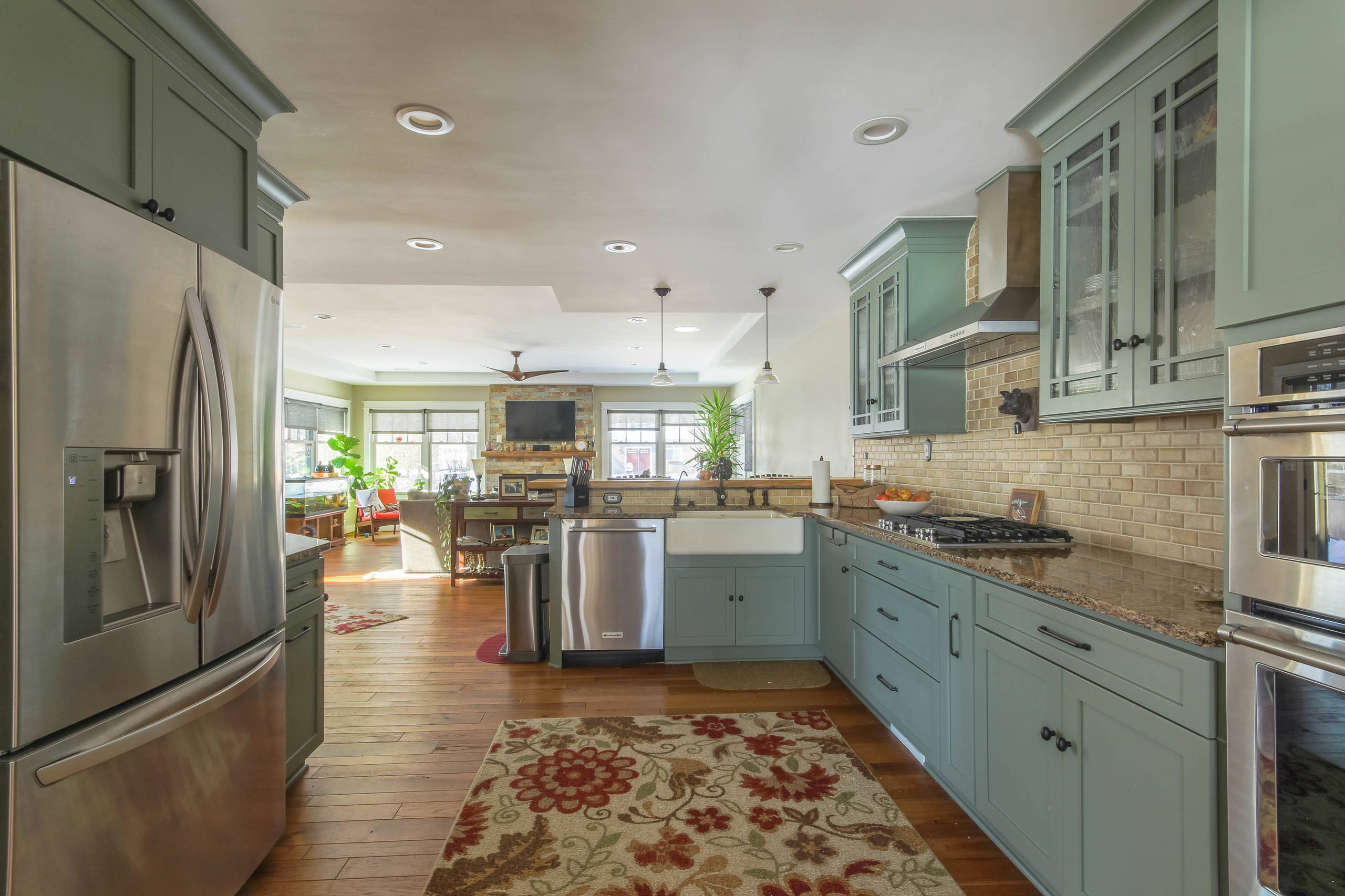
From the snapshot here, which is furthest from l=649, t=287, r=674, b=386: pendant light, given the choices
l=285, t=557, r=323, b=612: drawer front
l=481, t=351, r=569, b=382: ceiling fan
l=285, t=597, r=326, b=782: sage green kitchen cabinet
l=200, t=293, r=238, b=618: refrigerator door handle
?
l=200, t=293, r=238, b=618: refrigerator door handle

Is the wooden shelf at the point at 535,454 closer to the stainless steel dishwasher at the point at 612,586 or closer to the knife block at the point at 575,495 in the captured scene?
the knife block at the point at 575,495

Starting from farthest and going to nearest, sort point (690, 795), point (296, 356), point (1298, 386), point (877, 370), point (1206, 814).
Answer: point (296, 356), point (877, 370), point (690, 795), point (1206, 814), point (1298, 386)

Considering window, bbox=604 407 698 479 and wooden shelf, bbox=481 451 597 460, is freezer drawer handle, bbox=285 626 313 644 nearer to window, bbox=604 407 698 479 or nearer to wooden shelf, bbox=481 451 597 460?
wooden shelf, bbox=481 451 597 460

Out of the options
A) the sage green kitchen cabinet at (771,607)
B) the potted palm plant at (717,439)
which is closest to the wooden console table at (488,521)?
the potted palm plant at (717,439)

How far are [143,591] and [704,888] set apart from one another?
1612 mm

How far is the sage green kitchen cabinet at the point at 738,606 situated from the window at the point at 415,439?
323 inches

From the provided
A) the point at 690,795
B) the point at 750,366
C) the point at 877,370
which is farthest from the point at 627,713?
the point at 750,366

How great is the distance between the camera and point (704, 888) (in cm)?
177

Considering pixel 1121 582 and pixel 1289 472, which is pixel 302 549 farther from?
pixel 1289 472

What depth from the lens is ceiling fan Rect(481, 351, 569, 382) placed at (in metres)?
8.55

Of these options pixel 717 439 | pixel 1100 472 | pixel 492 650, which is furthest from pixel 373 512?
pixel 1100 472

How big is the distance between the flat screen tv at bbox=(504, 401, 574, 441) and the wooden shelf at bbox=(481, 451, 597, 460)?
13.6 inches

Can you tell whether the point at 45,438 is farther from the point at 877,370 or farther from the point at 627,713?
the point at 877,370

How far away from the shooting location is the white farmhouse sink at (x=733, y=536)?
3547 millimetres
